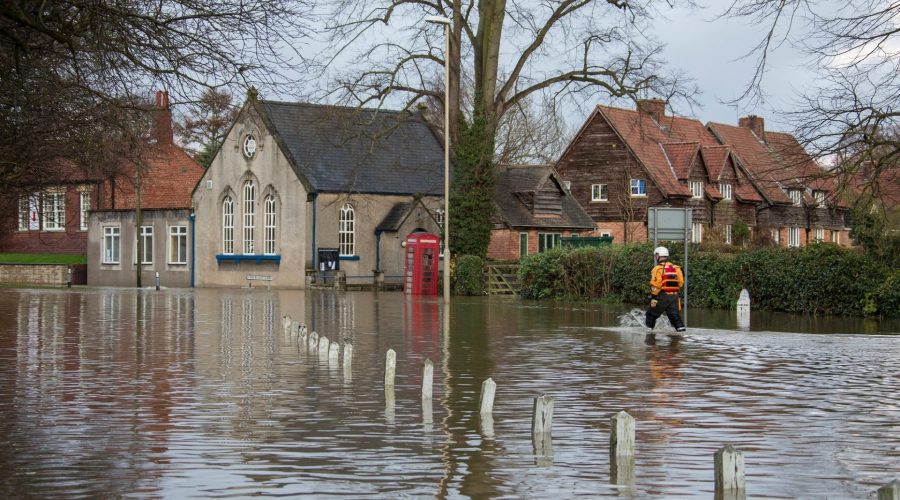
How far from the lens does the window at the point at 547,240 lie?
55562 millimetres

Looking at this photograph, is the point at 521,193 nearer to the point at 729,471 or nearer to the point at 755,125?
the point at 755,125

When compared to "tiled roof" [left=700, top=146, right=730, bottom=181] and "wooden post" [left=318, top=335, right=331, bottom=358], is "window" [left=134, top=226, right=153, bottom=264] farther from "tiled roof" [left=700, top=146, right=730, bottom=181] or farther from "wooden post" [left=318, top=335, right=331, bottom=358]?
"wooden post" [left=318, top=335, right=331, bottom=358]

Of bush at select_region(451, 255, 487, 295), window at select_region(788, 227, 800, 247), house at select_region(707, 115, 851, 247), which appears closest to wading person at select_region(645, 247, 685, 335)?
bush at select_region(451, 255, 487, 295)

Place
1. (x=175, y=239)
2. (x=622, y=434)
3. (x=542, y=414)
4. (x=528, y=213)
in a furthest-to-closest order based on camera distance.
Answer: (x=175, y=239)
(x=528, y=213)
(x=542, y=414)
(x=622, y=434)

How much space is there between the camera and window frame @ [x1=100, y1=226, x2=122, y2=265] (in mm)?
62188

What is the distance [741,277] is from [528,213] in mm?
20524

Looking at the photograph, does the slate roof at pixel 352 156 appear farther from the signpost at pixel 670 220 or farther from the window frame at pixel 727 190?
the signpost at pixel 670 220

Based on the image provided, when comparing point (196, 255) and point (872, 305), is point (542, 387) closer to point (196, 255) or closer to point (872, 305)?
point (872, 305)

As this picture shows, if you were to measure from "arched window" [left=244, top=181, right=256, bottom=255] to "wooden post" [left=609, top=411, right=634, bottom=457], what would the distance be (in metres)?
47.3

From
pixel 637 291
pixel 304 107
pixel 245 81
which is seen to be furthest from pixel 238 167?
pixel 245 81

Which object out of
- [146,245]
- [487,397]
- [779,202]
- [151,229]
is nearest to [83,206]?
[146,245]

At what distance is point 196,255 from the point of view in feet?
194

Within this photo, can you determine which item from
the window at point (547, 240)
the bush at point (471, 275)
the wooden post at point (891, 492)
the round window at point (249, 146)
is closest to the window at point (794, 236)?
the window at point (547, 240)

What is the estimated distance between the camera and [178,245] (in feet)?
198
